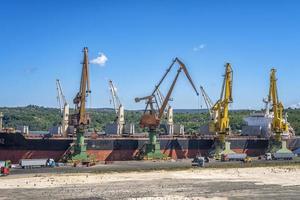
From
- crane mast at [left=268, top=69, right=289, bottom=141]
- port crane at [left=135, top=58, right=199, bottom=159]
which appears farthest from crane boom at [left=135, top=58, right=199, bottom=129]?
crane mast at [left=268, top=69, right=289, bottom=141]

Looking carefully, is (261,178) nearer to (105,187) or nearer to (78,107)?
(105,187)

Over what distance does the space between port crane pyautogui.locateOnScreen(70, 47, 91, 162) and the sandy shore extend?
18.5 meters

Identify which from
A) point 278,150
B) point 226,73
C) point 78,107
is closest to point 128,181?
point 78,107

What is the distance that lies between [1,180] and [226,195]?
23.8 m

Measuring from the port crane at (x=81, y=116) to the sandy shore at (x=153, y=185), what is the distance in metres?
18.5

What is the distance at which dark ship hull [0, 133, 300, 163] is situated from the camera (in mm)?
75750

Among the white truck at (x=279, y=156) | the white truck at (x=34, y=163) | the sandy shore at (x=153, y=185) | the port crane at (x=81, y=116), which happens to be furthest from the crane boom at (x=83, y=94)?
the white truck at (x=279, y=156)

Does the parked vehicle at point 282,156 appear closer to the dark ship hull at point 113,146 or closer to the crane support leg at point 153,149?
the dark ship hull at point 113,146

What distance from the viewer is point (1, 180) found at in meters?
49.9

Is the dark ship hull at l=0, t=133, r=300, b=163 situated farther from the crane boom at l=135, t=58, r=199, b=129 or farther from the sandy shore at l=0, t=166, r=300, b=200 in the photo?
the sandy shore at l=0, t=166, r=300, b=200

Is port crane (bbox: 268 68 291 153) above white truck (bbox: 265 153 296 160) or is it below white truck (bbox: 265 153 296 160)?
above

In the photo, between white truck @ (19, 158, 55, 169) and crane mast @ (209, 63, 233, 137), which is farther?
crane mast @ (209, 63, 233, 137)

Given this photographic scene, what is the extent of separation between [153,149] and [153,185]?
3588cm

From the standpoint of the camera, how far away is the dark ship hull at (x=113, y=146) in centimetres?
7575
